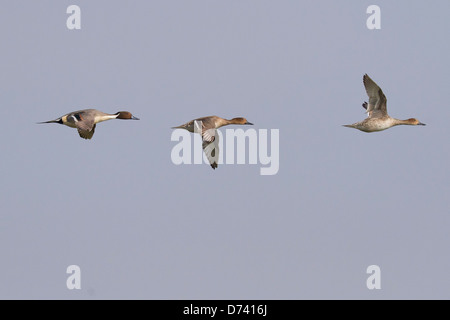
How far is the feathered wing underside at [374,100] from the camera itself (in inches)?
1021

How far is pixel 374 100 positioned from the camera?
26188 millimetres

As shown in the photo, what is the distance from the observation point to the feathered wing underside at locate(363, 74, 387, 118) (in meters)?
Result: 25.9

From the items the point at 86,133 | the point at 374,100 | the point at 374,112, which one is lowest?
the point at 86,133

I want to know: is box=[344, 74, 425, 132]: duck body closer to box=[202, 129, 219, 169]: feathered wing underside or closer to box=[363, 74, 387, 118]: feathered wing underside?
box=[363, 74, 387, 118]: feathered wing underside

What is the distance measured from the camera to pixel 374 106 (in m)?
26.3

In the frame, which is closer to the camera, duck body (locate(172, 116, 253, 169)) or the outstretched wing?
duck body (locate(172, 116, 253, 169))

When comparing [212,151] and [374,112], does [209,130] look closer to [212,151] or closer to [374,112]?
[212,151]

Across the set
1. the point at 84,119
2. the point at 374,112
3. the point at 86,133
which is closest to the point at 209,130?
the point at 86,133

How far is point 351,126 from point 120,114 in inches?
191

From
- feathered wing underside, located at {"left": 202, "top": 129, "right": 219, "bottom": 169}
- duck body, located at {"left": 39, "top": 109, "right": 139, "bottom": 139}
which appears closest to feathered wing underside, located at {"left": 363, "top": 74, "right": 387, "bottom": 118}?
feathered wing underside, located at {"left": 202, "top": 129, "right": 219, "bottom": 169}

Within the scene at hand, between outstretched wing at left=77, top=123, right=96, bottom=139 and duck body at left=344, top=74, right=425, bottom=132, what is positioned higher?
duck body at left=344, top=74, right=425, bottom=132

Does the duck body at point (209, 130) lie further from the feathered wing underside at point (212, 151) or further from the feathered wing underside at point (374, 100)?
the feathered wing underside at point (374, 100)

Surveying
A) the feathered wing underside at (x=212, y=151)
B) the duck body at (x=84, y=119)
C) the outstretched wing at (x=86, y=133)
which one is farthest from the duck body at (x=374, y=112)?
the outstretched wing at (x=86, y=133)
